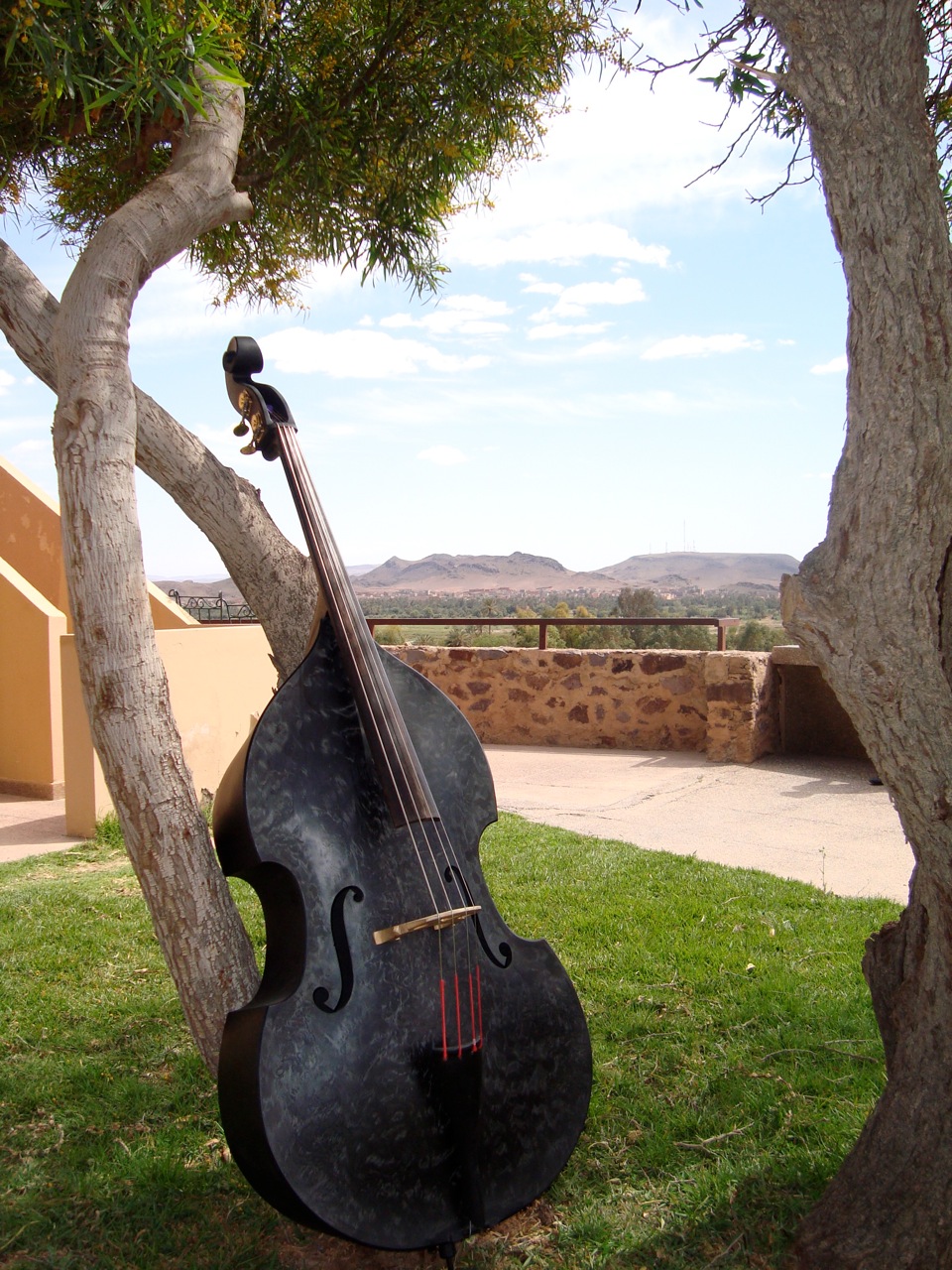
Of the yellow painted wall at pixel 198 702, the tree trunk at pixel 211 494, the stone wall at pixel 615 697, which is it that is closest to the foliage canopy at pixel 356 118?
the tree trunk at pixel 211 494

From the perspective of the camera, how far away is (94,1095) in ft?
7.39

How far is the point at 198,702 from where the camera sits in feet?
17.4

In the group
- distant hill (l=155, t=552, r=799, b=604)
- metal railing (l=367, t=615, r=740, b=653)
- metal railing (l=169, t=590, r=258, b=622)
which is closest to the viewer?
metal railing (l=367, t=615, r=740, b=653)

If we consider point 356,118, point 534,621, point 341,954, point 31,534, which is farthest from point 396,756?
point 31,534

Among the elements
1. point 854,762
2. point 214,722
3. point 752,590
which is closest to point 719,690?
point 854,762

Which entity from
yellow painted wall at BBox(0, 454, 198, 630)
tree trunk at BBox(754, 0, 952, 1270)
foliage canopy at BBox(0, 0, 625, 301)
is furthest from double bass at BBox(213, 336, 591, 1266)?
yellow painted wall at BBox(0, 454, 198, 630)

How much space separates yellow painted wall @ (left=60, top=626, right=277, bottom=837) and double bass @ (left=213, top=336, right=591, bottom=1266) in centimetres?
317

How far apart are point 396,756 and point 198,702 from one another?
12.7 feet

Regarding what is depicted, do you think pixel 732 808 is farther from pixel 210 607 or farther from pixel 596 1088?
pixel 210 607

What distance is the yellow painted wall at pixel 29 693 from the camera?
564 centimetres

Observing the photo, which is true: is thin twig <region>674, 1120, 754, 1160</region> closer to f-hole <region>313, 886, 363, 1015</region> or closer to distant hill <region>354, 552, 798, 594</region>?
f-hole <region>313, 886, 363, 1015</region>

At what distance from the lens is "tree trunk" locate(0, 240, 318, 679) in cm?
217

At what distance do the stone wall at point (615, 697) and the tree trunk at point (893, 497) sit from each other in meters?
4.60

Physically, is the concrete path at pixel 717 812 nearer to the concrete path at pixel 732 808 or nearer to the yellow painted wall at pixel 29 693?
the concrete path at pixel 732 808
